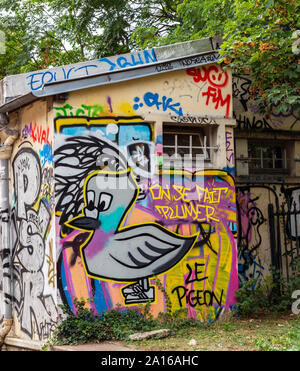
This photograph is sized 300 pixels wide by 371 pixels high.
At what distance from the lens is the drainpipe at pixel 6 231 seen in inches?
353

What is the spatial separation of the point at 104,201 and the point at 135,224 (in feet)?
2.06

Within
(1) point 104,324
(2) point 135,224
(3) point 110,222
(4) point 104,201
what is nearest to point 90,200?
(4) point 104,201

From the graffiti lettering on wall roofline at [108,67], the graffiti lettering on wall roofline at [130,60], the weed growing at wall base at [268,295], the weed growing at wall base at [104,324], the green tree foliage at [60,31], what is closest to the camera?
the weed growing at wall base at [104,324]

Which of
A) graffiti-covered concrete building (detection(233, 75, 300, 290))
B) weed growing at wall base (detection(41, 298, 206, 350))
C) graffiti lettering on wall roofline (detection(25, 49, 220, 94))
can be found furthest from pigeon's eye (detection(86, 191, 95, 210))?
graffiti-covered concrete building (detection(233, 75, 300, 290))

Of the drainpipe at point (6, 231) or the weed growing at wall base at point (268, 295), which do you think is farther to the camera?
the drainpipe at point (6, 231)

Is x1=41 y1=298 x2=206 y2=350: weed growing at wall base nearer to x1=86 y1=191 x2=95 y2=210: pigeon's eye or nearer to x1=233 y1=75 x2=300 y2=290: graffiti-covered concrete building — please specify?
x1=86 y1=191 x2=95 y2=210: pigeon's eye

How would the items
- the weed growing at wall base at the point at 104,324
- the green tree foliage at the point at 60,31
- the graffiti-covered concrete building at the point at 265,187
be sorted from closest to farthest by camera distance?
the weed growing at wall base at the point at 104,324 < the graffiti-covered concrete building at the point at 265,187 < the green tree foliage at the point at 60,31

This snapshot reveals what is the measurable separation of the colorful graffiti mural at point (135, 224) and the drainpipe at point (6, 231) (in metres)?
1.69

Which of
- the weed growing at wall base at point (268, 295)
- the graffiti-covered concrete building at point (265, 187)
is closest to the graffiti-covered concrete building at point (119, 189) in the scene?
the weed growing at wall base at point (268, 295)

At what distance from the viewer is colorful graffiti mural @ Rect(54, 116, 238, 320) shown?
7887 millimetres

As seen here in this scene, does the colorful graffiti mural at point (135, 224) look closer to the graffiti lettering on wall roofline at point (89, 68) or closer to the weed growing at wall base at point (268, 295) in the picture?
the weed growing at wall base at point (268, 295)

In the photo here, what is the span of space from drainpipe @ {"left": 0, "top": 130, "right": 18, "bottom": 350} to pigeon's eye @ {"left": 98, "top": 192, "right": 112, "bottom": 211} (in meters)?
2.09

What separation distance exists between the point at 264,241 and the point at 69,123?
4511 millimetres
